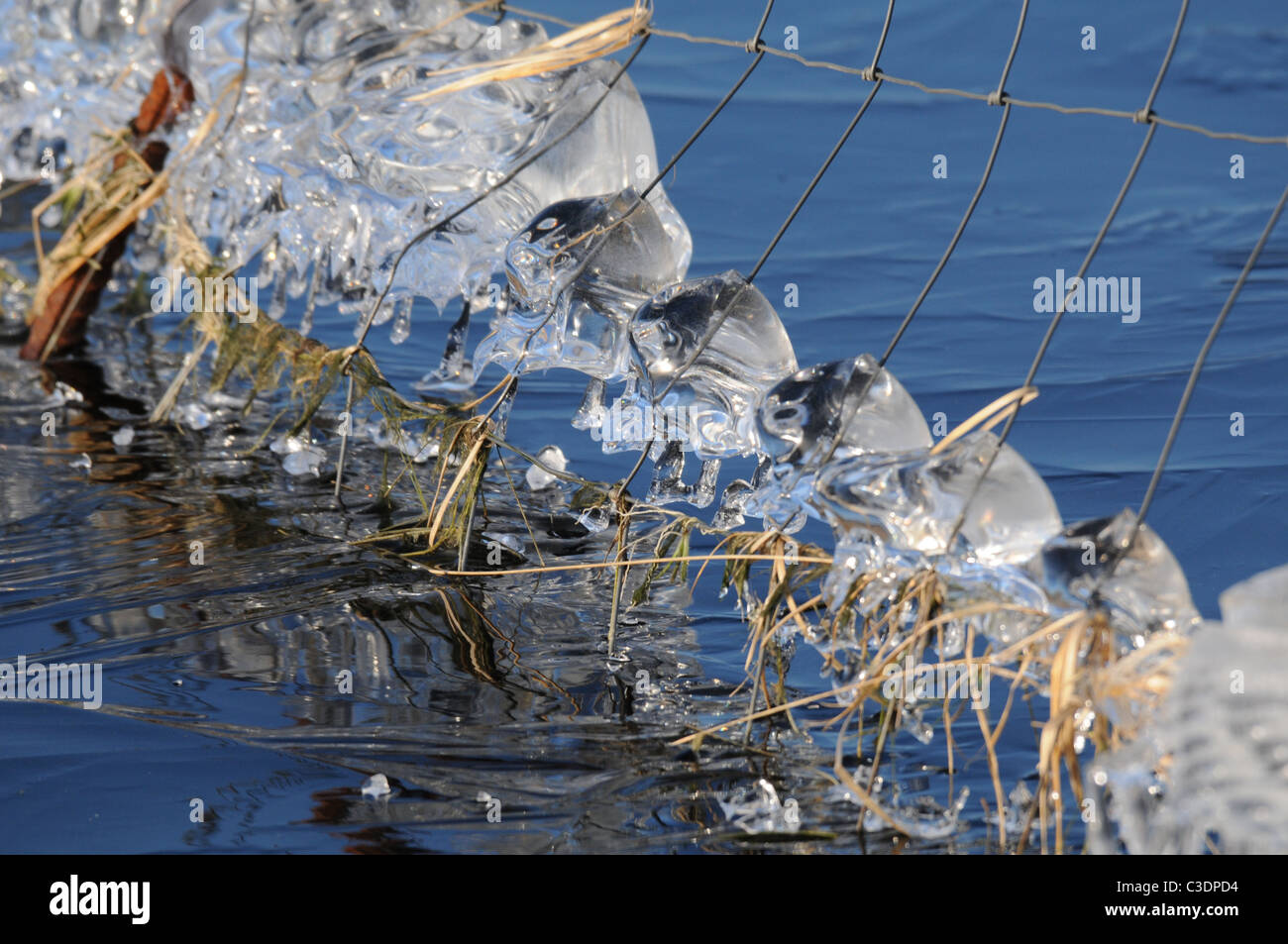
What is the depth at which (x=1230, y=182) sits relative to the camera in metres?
7.10

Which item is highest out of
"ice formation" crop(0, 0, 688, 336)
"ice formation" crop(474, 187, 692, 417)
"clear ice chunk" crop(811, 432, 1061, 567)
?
"ice formation" crop(0, 0, 688, 336)

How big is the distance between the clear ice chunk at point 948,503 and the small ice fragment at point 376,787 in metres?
0.89

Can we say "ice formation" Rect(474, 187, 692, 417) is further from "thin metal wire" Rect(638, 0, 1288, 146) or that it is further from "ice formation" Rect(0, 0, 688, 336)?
"thin metal wire" Rect(638, 0, 1288, 146)

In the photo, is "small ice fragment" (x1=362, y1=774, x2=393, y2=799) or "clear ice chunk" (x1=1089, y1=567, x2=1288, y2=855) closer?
"clear ice chunk" (x1=1089, y1=567, x2=1288, y2=855)

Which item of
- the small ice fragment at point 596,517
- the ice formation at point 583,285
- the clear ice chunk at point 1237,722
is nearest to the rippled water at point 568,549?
the small ice fragment at point 596,517

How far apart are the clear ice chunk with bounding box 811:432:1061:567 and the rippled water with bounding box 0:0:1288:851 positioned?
479mm

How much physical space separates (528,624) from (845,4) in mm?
7469

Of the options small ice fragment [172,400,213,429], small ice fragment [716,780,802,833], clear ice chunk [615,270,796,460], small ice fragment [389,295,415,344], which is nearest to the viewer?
small ice fragment [716,780,802,833]

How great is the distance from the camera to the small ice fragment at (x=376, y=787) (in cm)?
262

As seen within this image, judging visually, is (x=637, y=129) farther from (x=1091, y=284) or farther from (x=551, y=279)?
(x=1091, y=284)

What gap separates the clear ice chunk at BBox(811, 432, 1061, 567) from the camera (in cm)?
229

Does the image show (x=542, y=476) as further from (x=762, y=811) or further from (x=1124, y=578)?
(x=1124, y=578)

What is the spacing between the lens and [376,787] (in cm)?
264

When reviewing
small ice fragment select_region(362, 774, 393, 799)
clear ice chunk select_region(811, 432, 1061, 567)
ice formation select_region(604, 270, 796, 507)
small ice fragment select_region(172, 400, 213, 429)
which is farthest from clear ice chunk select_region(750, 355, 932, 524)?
small ice fragment select_region(172, 400, 213, 429)
